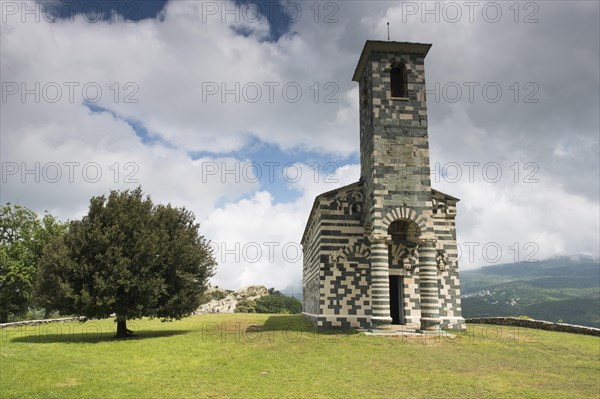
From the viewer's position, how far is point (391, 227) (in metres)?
29.7

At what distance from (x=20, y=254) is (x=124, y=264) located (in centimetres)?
2851

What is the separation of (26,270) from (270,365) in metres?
38.3

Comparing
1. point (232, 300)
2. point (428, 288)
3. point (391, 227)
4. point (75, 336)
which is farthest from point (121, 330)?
point (232, 300)

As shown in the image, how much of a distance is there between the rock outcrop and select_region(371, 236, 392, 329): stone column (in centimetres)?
4487

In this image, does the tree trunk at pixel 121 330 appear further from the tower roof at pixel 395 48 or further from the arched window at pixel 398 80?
the tower roof at pixel 395 48

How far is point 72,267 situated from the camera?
2425 centimetres

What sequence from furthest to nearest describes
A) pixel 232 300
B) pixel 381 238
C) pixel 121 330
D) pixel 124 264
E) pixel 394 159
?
pixel 232 300
pixel 394 159
pixel 121 330
pixel 381 238
pixel 124 264

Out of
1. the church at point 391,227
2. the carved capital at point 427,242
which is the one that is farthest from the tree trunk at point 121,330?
the carved capital at point 427,242

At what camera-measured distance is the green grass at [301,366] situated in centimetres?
1399

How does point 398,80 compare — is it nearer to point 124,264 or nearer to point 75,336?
point 124,264

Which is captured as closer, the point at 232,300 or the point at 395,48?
the point at 395,48

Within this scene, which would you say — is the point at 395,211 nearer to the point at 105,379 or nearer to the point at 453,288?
the point at 453,288

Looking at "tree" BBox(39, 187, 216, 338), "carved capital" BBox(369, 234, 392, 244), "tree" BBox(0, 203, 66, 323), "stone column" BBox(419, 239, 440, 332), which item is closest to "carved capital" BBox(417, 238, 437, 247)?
"stone column" BBox(419, 239, 440, 332)

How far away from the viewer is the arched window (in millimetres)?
30453
